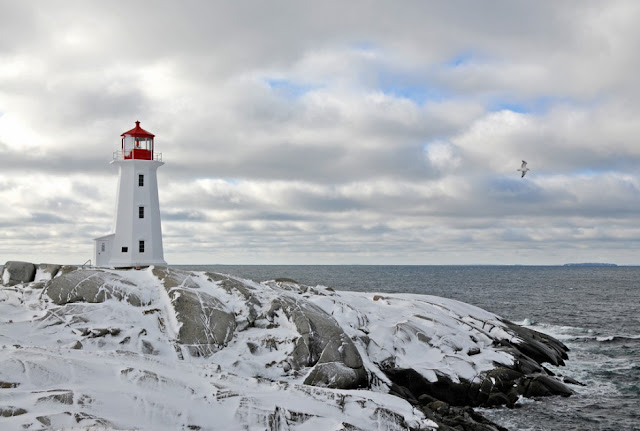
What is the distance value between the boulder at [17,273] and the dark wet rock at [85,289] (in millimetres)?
3847

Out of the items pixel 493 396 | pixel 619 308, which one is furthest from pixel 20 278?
pixel 619 308

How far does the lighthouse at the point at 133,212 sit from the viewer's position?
3506 cm

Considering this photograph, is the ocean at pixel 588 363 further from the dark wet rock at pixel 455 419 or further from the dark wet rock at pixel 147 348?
the dark wet rock at pixel 147 348

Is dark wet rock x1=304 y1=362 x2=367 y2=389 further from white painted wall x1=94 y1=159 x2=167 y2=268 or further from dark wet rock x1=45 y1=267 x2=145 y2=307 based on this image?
white painted wall x1=94 y1=159 x2=167 y2=268

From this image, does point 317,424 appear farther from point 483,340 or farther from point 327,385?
point 483,340

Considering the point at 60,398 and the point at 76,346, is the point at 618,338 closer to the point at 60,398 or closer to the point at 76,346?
the point at 76,346

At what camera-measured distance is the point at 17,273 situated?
28.5 meters

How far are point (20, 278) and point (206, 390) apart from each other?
1646 centimetres

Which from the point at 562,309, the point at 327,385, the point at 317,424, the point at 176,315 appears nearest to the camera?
the point at 317,424

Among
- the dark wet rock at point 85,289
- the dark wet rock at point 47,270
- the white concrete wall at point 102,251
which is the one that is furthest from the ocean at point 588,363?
the white concrete wall at point 102,251

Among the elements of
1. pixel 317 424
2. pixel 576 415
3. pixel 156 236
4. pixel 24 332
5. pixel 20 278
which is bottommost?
pixel 576 415

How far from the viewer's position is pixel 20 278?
28.3m

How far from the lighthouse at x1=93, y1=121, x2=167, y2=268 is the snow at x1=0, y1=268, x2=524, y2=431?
6.78m

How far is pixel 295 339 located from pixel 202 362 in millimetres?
4206
